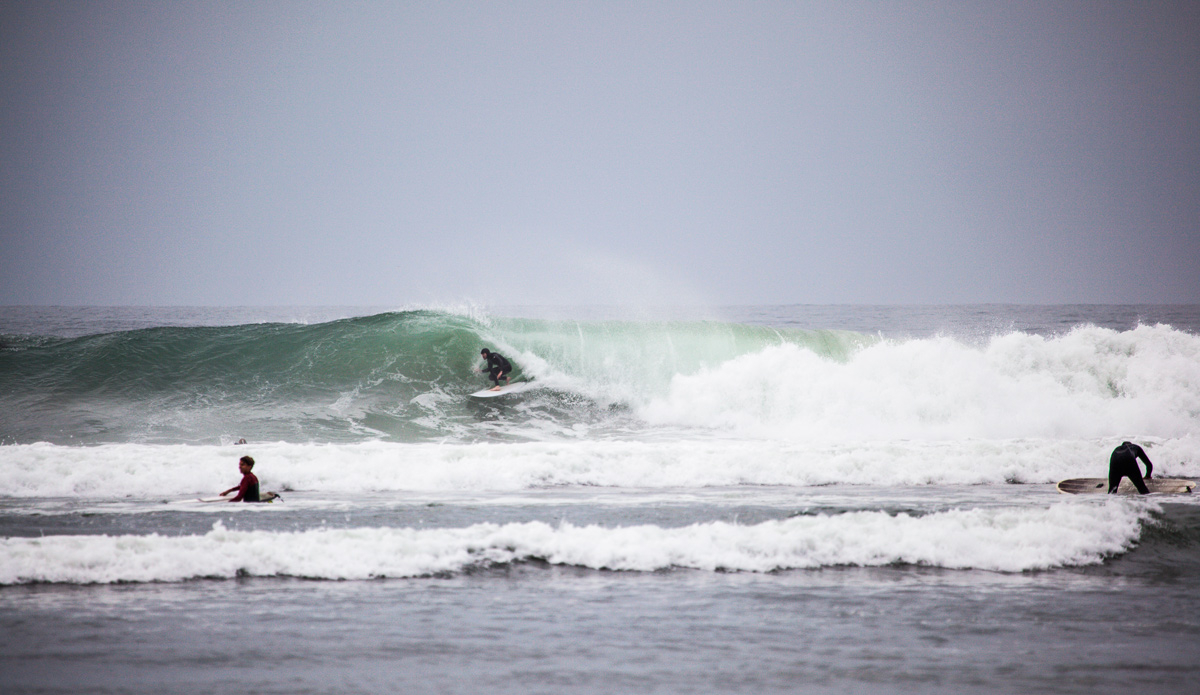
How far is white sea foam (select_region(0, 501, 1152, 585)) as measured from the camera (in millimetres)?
6348

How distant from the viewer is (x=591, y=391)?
60.4 ft

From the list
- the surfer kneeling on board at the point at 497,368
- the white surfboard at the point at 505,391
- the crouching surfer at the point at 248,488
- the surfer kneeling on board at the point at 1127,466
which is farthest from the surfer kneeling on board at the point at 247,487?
the surfer kneeling on board at the point at 1127,466

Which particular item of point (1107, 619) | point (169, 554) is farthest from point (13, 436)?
point (1107, 619)

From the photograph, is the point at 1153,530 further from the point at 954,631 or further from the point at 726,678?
the point at 726,678

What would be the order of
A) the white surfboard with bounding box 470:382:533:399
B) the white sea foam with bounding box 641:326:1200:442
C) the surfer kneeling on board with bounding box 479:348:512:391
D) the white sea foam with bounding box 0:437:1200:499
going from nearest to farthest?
the white sea foam with bounding box 0:437:1200:499 < the white sea foam with bounding box 641:326:1200:442 < the white surfboard with bounding box 470:382:533:399 < the surfer kneeling on board with bounding box 479:348:512:391

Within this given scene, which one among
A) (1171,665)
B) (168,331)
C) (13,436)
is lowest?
(1171,665)

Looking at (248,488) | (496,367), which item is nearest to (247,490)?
(248,488)

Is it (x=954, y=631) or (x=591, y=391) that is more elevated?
(x=591, y=391)

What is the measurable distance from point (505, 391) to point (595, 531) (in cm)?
1075

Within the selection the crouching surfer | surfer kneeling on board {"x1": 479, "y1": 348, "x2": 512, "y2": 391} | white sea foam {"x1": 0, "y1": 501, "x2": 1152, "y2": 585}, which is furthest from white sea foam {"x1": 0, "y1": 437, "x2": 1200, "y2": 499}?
surfer kneeling on board {"x1": 479, "y1": 348, "x2": 512, "y2": 391}

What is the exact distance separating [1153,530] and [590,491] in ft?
19.5

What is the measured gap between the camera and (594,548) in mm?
6879

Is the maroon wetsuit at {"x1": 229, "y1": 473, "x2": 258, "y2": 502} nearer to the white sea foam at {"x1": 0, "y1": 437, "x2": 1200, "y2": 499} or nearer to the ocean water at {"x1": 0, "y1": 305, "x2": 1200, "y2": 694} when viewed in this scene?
the ocean water at {"x1": 0, "y1": 305, "x2": 1200, "y2": 694}

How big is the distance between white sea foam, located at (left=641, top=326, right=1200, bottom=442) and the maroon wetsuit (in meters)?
9.54
